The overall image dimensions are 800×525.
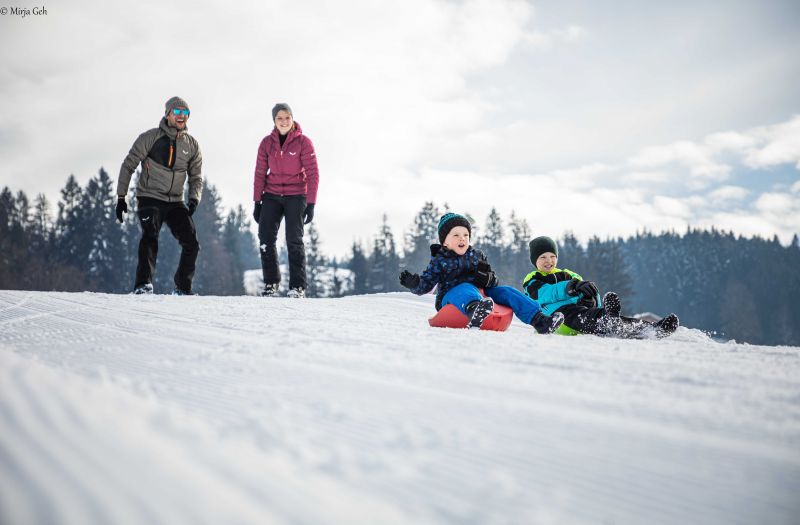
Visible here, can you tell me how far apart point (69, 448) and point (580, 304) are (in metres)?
3.37

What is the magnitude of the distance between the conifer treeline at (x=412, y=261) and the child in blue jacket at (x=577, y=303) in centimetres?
1876

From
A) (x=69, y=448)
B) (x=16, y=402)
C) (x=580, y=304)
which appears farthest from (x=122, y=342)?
(x=580, y=304)

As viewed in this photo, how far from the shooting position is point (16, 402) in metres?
0.93

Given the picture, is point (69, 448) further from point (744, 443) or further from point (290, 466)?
point (744, 443)

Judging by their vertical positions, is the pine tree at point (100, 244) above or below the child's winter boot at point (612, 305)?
above

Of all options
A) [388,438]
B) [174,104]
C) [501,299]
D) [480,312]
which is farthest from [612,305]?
[174,104]

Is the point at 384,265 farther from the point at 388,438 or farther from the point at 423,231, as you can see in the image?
the point at 388,438

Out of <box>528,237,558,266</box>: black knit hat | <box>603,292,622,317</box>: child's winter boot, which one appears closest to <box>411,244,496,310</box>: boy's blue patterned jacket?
<box>528,237,558,266</box>: black knit hat

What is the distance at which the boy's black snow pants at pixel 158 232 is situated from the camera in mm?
4793

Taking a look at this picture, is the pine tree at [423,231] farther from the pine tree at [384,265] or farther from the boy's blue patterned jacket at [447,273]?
the boy's blue patterned jacket at [447,273]

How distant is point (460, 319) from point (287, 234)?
10.1ft

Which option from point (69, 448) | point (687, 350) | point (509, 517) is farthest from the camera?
point (687, 350)

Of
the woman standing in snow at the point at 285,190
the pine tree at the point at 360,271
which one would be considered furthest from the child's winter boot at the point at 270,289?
the pine tree at the point at 360,271

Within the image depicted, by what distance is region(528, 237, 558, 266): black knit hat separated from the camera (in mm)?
4012
